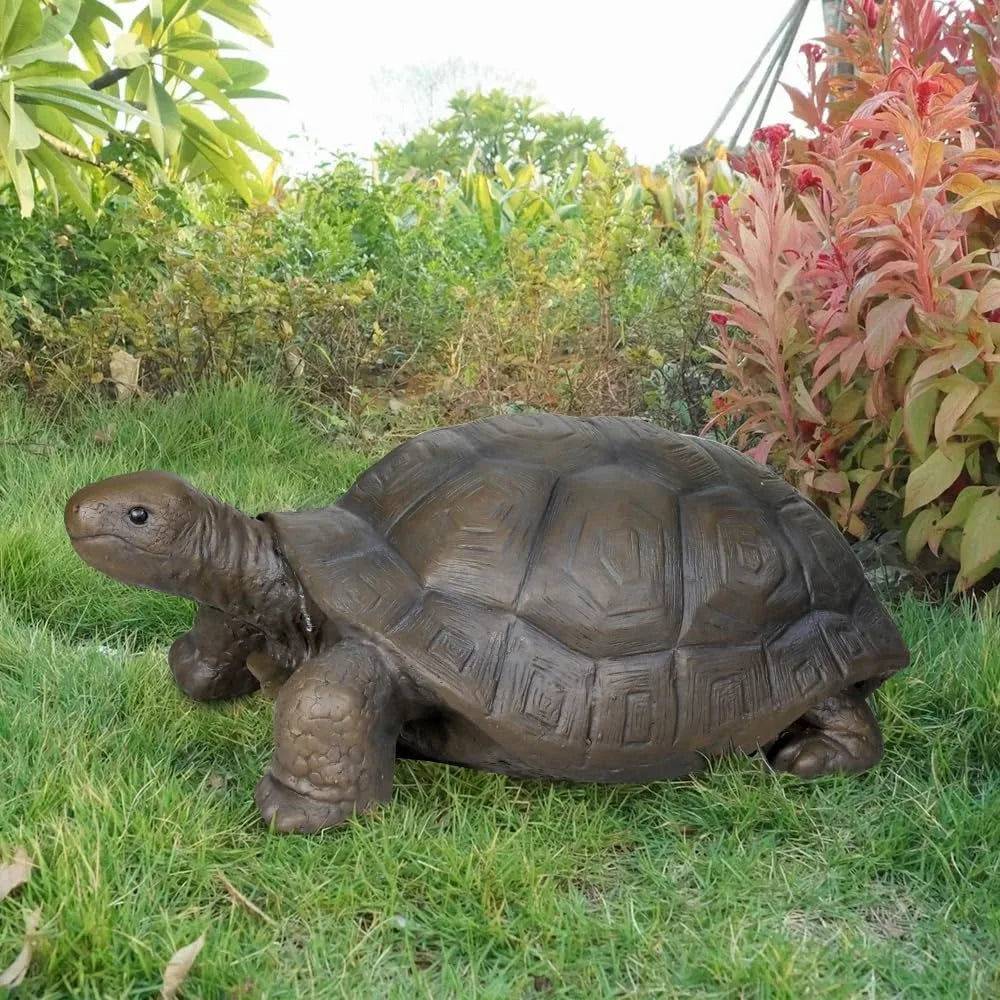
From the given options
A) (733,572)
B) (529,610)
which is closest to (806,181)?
(733,572)

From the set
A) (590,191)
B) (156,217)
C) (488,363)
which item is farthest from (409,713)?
(590,191)

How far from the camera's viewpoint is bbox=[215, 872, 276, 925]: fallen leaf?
171cm

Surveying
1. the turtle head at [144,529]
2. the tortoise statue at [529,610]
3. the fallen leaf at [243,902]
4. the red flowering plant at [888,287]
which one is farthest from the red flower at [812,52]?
the fallen leaf at [243,902]

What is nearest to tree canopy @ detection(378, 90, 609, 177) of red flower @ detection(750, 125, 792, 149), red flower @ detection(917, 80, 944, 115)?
red flower @ detection(750, 125, 792, 149)

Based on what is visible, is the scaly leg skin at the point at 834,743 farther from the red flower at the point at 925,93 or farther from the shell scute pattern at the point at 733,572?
the red flower at the point at 925,93

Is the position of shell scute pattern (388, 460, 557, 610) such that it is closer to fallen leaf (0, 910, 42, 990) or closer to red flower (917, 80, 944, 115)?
fallen leaf (0, 910, 42, 990)

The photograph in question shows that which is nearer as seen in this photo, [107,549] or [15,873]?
[15,873]

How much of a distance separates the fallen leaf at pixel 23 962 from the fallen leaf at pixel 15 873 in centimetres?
9

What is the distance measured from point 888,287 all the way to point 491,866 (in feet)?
5.70

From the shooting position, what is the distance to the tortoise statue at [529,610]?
1.94 m

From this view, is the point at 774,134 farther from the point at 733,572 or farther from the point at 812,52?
the point at 733,572

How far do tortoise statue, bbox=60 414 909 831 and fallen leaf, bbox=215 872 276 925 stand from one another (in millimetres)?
159

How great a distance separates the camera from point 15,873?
1.67 m

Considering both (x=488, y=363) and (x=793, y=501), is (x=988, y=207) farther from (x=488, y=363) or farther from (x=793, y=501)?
(x=488, y=363)
